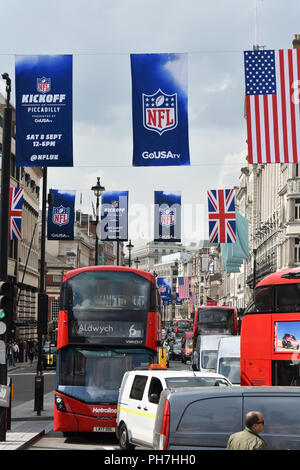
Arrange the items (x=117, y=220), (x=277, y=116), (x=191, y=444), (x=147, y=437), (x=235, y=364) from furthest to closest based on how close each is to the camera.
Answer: (x=117, y=220) → (x=235, y=364) → (x=277, y=116) → (x=147, y=437) → (x=191, y=444)

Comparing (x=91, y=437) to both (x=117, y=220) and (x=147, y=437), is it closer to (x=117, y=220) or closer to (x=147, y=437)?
(x=147, y=437)

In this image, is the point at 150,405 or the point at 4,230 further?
the point at 4,230

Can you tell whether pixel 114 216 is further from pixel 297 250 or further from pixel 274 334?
pixel 297 250

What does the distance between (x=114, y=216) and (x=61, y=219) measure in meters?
2.59

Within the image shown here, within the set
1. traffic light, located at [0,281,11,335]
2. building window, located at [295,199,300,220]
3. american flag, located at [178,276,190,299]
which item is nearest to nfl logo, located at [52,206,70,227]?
traffic light, located at [0,281,11,335]

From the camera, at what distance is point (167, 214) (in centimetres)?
4147

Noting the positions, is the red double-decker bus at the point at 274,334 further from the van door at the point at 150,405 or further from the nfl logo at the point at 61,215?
the nfl logo at the point at 61,215

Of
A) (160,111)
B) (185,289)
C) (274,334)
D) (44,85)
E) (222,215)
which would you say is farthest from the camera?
(185,289)

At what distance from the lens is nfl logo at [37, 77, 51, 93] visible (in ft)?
76.8

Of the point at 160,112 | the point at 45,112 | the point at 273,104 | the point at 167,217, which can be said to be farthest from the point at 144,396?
the point at 167,217

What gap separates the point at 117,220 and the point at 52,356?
17.7 metres

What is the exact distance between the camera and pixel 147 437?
16.4 m

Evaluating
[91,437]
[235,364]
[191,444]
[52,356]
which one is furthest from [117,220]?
[191,444]

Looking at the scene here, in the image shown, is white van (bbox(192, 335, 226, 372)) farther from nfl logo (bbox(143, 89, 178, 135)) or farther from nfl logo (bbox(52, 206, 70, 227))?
nfl logo (bbox(143, 89, 178, 135))
